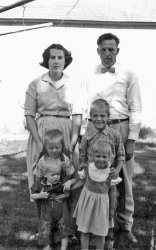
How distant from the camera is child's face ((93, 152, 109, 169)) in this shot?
3443mm

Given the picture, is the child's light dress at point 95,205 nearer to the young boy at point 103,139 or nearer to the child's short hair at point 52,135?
the young boy at point 103,139

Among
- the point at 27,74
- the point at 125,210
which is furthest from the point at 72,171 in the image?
the point at 27,74

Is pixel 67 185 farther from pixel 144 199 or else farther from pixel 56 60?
pixel 144 199

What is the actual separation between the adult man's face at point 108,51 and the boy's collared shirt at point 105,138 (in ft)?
2.22

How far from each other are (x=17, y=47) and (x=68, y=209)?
8019 mm

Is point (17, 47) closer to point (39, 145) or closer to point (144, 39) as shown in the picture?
point (144, 39)

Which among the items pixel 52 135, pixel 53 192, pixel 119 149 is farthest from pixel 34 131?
pixel 119 149

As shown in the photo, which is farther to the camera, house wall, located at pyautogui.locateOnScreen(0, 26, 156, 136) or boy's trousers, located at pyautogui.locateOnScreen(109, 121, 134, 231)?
house wall, located at pyautogui.locateOnScreen(0, 26, 156, 136)

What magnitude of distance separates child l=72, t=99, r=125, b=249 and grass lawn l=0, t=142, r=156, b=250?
0.46 m

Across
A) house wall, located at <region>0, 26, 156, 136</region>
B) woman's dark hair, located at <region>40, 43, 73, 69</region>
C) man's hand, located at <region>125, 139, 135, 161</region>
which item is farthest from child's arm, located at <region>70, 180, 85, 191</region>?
house wall, located at <region>0, 26, 156, 136</region>

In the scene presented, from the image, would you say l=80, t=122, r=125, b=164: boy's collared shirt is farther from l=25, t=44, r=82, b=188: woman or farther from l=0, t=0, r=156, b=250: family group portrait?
l=25, t=44, r=82, b=188: woman

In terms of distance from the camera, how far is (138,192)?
5.82 metres

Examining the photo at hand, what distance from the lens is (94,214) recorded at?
351 cm

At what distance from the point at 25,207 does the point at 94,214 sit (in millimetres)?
1891
